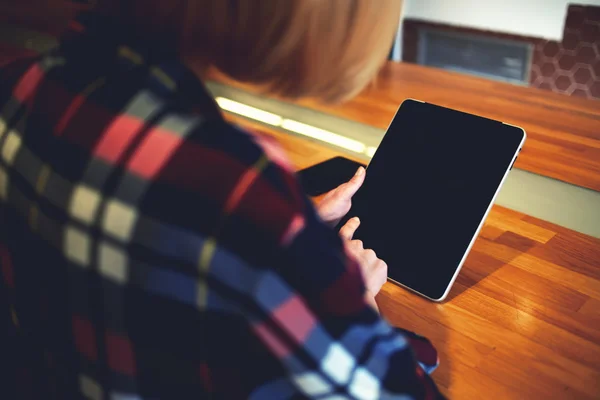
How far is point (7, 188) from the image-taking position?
1.62 ft

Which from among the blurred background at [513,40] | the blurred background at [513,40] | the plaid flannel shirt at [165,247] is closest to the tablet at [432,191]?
the plaid flannel shirt at [165,247]

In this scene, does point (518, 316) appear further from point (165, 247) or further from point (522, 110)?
point (522, 110)

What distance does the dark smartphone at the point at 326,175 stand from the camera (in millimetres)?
1082

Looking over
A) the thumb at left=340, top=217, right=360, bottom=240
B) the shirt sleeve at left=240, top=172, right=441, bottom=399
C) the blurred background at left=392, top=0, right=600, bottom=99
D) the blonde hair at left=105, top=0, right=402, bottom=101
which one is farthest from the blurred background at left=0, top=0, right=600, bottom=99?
the shirt sleeve at left=240, top=172, right=441, bottom=399

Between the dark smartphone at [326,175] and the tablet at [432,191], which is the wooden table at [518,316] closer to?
the tablet at [432,191]

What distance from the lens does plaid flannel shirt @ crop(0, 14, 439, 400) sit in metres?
0.37

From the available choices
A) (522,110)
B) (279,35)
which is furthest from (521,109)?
(279,35)

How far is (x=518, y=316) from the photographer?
0.76 meters

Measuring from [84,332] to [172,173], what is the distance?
0.17 metres

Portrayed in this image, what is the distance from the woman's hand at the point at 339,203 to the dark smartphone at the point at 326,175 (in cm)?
22

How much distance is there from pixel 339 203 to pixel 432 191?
5.5 inches

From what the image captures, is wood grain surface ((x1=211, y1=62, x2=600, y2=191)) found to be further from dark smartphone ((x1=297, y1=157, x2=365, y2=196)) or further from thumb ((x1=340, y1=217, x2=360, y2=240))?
thumb ((x1=340, y1=217, x2=360, y2=240))

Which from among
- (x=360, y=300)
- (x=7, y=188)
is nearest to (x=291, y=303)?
(x=360, y=300)

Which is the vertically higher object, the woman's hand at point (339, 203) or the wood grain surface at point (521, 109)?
the woman's hand at point (339, 203)
